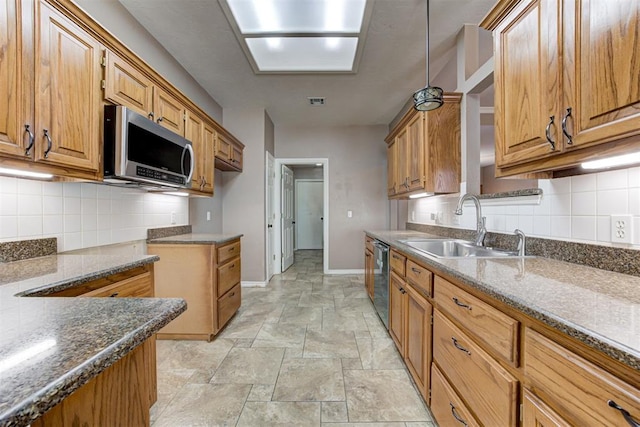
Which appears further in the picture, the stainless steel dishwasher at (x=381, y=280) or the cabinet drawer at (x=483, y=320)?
the stainless steel dishwasher at (x=381, y=280)

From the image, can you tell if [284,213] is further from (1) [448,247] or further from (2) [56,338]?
(2) [56,338]

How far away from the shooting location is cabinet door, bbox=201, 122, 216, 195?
2.82 m

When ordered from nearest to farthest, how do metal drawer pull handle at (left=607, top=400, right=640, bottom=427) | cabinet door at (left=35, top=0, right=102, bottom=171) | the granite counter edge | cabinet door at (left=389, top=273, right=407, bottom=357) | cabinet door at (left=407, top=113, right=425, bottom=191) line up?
Answer: the granite counter edge
metal drawer pull handle at (left=607, top=400, right=640, bottom=427)
cabinet door at (left=35, top=0, right=102, bottom=171)
cabinet door at (left=389, top=273, right=407, bottom=357)
cabinet door at (left=407, top=113, right=425, bottom=191)

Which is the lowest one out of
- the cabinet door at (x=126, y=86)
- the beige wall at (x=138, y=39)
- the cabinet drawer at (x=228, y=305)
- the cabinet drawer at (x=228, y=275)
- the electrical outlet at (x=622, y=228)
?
the cabinet drawer at (x=228, y=305)

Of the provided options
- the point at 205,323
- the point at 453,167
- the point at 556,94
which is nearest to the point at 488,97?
the point at 453,167

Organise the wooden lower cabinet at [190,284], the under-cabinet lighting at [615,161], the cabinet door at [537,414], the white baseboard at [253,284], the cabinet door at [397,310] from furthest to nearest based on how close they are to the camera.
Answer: the white baseboard at [253,284] < the wooden lower cabinet at [190,284] < the cabinet door at [397,310] < the under-cabinet lighting at [615,161] < the cabinet door at [537,414]

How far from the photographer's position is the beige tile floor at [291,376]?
1529 millimetres

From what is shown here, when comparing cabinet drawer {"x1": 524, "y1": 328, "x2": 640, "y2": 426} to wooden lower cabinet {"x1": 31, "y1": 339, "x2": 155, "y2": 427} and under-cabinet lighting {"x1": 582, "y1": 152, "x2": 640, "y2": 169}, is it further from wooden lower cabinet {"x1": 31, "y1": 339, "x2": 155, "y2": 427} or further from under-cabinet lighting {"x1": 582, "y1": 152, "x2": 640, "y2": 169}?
wooden lower cabinet {"x1": 31, "y1": 339, "x2": 155, "y2": 427}

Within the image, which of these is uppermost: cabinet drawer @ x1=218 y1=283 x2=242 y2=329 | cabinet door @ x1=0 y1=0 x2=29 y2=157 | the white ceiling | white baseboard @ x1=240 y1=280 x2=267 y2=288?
the white ceiling

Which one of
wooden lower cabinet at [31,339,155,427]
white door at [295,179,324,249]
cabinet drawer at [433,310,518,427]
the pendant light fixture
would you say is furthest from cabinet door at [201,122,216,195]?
white door at [295,179,324,249]

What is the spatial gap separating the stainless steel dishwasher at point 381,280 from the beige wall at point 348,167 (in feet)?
5.96

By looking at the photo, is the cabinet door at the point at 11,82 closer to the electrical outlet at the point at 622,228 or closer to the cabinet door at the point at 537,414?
the cabinet door at the point at 537,414

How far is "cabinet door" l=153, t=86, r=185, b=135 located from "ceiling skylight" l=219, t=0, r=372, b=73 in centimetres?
81

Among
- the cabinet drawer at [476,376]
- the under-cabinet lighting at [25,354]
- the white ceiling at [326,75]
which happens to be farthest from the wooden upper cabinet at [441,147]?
the under-cabinet lighting at [25,354]
